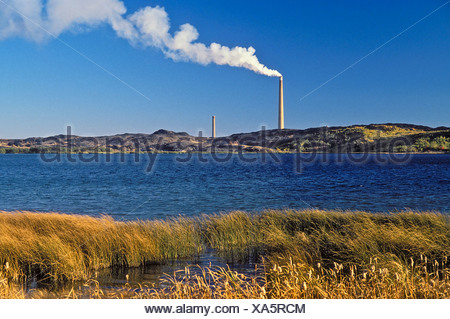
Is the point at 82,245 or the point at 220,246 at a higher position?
the point at 82,245

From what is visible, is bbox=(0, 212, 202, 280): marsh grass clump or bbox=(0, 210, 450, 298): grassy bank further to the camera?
bbox=(0, 212, 202, 280): marsh grass clump

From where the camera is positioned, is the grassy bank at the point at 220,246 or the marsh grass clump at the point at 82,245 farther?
the marsh grass clump at the point at 82,245

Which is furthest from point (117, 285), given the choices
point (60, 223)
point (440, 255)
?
point (440, 255)

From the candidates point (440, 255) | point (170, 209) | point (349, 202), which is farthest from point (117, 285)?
point (349, 202)

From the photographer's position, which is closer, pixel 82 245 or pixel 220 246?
pixel 82 245

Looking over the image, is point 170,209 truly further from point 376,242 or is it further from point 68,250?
point 376,242

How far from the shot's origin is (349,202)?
121ft

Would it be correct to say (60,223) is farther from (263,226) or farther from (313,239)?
(313,239)

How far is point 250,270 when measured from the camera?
41.6 ft

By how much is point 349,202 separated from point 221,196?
13331 mm
